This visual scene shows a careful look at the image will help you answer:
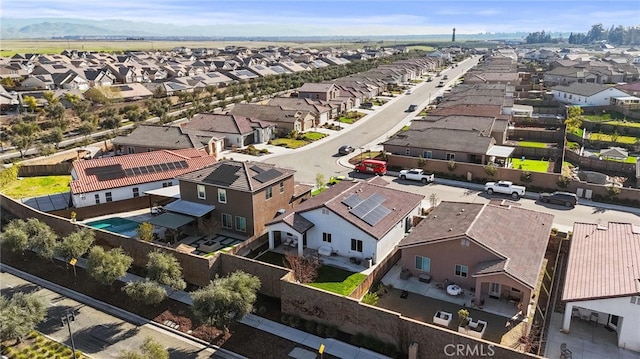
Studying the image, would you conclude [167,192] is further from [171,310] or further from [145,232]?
[171,310]

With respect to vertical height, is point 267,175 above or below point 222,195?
above

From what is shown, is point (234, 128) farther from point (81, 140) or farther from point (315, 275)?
point (315, 275)

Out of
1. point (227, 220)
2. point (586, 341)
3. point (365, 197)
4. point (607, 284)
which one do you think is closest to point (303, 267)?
point (365, 197)

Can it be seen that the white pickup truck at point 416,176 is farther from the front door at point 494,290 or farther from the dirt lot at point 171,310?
the dirt lot at point 171,310

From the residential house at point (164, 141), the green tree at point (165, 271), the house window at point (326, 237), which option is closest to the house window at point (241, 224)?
the house window at point (326, 237)

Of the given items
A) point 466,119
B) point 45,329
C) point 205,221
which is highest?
point 466,119

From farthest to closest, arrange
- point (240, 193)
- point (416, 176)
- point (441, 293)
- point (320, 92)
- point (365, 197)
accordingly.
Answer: point (320, 92) < point (416, 176) < point (240, 193) < point (365, 197) < point (441, 293)

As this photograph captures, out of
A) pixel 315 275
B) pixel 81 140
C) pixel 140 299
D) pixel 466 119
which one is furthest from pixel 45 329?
pixel 466 119

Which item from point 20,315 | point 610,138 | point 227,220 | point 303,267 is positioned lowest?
point 20,315
